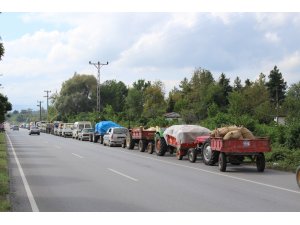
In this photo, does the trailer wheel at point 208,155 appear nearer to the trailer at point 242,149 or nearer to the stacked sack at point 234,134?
the stacked sack at point 234,134

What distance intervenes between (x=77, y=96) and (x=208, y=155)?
299 ft

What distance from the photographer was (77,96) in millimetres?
110000

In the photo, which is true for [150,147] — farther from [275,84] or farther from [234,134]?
[275,84]

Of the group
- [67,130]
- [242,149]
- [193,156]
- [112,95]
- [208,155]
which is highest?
[112,95]

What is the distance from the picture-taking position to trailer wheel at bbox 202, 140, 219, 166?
20531 millimetres

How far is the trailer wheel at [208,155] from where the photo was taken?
20.5 metres

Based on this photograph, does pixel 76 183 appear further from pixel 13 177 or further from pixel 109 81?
pixel 109 81

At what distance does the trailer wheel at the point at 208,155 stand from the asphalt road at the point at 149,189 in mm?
458

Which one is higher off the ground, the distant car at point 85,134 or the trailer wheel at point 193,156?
the distant car at point 85,134

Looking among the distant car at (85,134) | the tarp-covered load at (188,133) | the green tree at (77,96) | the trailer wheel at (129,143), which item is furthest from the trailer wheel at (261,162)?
the green tree at (77,96)

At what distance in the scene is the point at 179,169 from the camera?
63.4ft

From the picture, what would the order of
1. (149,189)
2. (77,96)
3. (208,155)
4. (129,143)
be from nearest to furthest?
(149,189) < (208,155) < (129,143) < (77,96)

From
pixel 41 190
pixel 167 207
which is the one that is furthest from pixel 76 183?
pixel 167 207

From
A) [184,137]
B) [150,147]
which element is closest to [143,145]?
[150,147]
